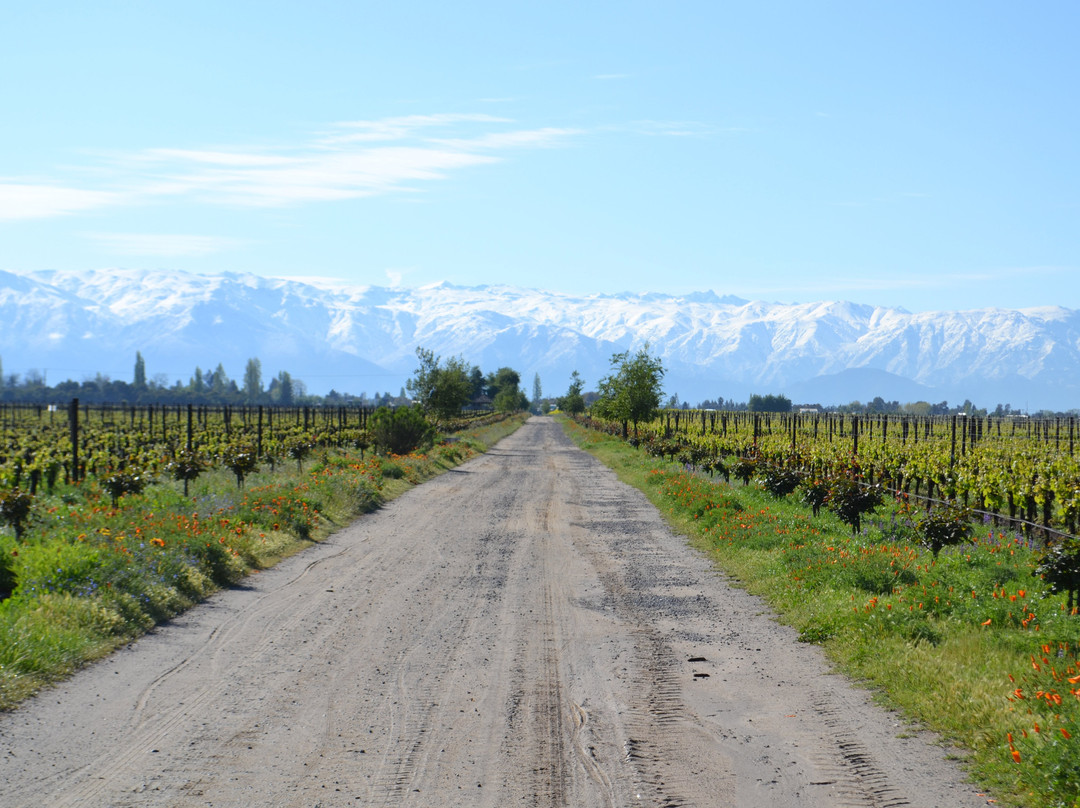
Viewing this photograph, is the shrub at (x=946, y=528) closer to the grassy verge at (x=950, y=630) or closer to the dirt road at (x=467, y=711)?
the grassy verge at (x=950, y=630)

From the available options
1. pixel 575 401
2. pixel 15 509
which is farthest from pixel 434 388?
pixel 575 401

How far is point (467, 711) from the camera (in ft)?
21.6

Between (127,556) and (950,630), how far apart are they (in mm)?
9136

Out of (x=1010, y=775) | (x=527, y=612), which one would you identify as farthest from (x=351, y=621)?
(x=1010, y=775)

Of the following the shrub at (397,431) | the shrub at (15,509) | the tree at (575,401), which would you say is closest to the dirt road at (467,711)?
the shrub at (15,509)

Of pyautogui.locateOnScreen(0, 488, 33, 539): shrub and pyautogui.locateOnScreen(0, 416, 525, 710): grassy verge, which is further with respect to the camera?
pyautogui.locateOnScreen(0, 488, 33, 539): shrub

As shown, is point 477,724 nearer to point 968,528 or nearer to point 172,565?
point 172,565

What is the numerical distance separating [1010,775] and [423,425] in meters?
33.3

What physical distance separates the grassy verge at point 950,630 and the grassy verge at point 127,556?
7068mm

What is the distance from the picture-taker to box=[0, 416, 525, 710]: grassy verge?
25.4 feet

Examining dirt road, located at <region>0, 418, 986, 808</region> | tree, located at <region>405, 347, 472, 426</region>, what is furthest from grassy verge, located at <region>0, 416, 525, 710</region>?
tree, located at <region>405, 347, 472, 426</region>

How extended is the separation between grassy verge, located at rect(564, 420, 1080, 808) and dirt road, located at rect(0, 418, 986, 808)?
0.30m

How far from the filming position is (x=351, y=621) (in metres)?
9.45

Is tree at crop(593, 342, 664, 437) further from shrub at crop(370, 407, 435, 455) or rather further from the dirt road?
the dirt road
